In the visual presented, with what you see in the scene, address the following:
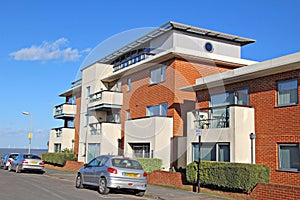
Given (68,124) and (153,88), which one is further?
(68,124)

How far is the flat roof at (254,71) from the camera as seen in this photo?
1532cm

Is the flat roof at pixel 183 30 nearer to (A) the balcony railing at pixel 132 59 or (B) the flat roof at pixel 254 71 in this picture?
(A) the balcony railing at pixel 132 59

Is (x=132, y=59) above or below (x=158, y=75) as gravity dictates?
above

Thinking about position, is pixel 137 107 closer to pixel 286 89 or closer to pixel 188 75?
pixel 188 75

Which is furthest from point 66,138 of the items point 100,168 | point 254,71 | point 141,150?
point 254,71

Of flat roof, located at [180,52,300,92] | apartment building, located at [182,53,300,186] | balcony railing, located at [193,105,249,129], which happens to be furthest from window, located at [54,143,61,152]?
balcony railing, located at [193,105,249,129]

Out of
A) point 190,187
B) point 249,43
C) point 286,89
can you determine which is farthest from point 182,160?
point 249,43

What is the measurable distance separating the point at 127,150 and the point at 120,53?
9.14 metres

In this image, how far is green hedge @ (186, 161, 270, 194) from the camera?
570 inches

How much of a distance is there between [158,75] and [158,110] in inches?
90.7

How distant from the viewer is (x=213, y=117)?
18.9 metres

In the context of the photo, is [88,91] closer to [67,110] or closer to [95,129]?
[95,129]

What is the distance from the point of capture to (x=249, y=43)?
2900 centimetres

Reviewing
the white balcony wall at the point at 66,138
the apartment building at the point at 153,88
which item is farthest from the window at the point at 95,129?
the white balcony wall at the point at 66,138
